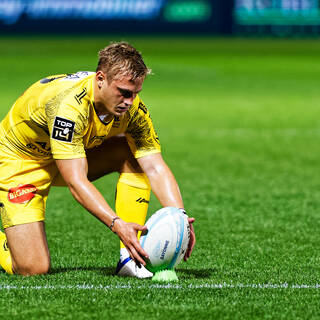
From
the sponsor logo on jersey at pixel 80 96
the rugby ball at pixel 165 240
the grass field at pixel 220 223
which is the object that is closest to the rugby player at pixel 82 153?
the sponsor logo on jersey at pixel 80 96

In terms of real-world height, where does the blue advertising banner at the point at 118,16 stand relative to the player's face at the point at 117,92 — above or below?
below

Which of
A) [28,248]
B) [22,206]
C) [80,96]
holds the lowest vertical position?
[28,248]

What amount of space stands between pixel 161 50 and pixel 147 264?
28076 mm

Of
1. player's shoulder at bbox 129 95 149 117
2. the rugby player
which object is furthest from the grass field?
player's shoulder at bbox 129 95 149 117

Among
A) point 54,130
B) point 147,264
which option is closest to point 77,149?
point 54,130

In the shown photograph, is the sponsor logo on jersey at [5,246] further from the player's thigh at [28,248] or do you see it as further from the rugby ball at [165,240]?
the rugby ball at [165,240]

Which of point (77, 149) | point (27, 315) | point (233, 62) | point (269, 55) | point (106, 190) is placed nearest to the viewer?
point (27, 315)

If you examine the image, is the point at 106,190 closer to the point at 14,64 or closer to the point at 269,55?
the point at 14,64

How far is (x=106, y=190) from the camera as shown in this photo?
10.0 meters

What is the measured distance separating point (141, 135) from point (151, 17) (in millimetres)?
28930

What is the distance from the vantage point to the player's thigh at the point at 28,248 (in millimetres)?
5949

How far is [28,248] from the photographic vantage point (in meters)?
6.02

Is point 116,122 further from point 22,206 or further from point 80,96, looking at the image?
point 22,206

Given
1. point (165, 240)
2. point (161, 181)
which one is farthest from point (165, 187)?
point (165, 240)
